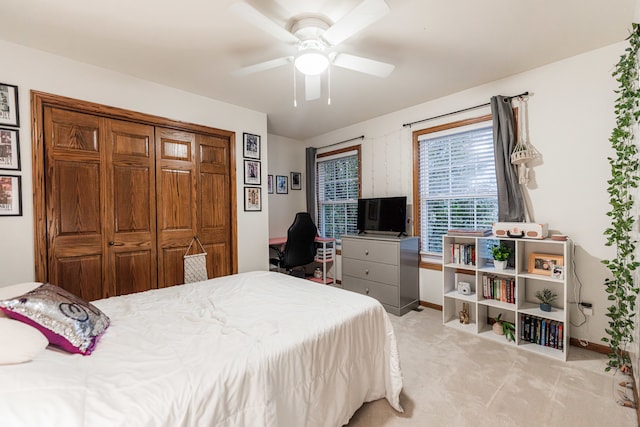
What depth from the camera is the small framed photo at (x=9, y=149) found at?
2154 millimetres

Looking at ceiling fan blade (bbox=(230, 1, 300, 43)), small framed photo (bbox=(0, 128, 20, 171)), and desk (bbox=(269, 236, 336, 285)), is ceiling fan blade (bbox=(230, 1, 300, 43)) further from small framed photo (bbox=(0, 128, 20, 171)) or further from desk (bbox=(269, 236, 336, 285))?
desk (bbox=(269, 236, 336, 285))

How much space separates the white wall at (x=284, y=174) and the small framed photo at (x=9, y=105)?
2.99 m

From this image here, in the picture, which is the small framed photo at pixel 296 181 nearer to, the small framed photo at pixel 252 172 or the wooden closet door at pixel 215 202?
the small framed photo at pixel 252 172

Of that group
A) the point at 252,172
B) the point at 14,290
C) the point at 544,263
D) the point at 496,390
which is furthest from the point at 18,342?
the point at 544,263

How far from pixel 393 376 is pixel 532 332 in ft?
5.52

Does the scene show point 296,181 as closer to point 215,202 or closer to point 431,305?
point 215,202

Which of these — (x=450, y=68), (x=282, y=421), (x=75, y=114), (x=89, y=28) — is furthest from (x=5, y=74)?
(x=450, y=68)

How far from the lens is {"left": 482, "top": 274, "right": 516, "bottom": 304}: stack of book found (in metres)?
2.71

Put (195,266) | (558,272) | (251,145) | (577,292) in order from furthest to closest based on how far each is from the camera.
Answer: (251,145) → (195,266) → (577,292) → (558,272)

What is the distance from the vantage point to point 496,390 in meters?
1.95

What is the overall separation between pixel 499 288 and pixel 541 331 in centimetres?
45

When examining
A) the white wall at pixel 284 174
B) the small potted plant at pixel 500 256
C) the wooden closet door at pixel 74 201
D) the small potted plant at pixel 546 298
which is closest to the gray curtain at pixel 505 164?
the small potted plant at pixel 500 256

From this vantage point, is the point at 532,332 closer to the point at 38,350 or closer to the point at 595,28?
the point at 595,28

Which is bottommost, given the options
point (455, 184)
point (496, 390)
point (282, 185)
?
point (496, 390)
